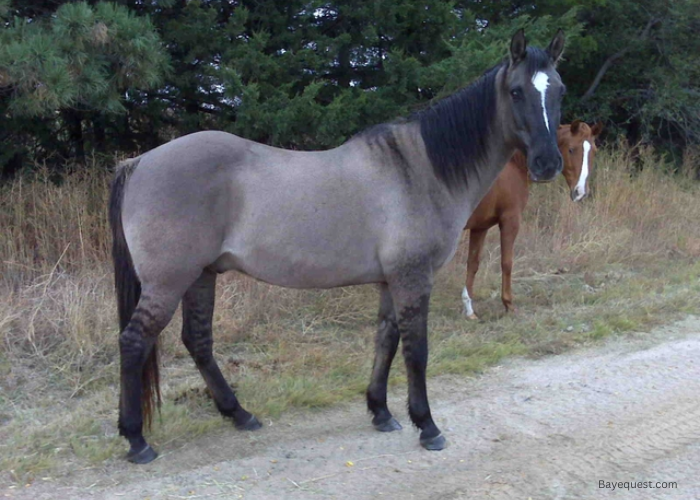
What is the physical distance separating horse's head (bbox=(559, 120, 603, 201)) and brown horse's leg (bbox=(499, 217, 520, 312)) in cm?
81

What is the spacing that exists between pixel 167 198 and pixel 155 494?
1546 millimetres

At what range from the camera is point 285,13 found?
27.3ft

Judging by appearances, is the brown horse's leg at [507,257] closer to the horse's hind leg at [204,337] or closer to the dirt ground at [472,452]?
the dirt ground at [472,452]

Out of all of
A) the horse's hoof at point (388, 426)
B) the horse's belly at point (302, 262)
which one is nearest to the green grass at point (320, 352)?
the horse's hoof at point (388, 426)

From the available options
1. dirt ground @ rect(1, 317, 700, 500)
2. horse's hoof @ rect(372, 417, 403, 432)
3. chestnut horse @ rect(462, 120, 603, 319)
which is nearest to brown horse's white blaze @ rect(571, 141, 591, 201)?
chestnut horse @ rect(462, 120, 603, 319)

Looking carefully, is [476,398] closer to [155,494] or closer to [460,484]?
[460,484]

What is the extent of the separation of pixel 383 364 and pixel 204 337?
1.14 m

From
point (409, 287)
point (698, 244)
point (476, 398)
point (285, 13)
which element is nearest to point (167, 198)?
point (409, 287)

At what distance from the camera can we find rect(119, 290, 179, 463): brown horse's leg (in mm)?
3686

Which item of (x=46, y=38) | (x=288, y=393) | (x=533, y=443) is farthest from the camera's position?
(x=46, y=38)

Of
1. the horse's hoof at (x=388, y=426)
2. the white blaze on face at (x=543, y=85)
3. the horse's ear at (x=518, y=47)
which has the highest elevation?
the horse's ear at (x=518, y=47)

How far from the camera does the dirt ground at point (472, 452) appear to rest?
3398 mm

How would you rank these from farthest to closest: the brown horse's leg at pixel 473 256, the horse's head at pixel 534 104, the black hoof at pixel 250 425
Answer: the brown horse's leg at pixel 473 256 → the black hoof at pixel 250 425 → the horse's head at pixel 534 104

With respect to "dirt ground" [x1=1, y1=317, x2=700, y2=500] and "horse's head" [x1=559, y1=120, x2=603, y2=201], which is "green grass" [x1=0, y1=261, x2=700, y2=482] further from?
"horse's head" [x1=559, y1=120, x2=603, y2=201]
